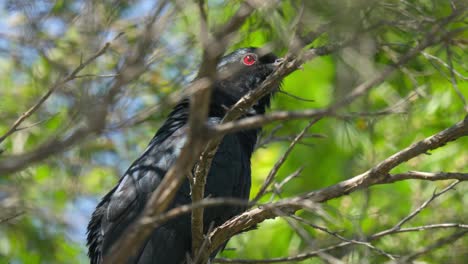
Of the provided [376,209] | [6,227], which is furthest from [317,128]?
[6,227]

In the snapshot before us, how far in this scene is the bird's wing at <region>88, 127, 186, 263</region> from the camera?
15.4 feet

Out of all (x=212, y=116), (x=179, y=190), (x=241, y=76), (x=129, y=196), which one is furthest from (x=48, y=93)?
(x=241, y=76)

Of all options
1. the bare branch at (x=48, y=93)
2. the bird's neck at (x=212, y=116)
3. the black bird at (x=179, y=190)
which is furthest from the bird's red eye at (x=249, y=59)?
the bare branch at (x=48, y=93)

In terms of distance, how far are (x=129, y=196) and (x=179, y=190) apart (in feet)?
1.21

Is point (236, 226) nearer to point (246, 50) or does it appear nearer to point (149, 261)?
point (149, 261)

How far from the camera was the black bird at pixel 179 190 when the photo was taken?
15.5ft

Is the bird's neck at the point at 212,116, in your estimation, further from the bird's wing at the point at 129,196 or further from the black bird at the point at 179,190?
the bird's wing at the point at 129,196

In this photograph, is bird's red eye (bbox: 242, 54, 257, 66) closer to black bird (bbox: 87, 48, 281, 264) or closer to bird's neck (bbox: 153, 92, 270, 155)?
black bird (bbox: 87, 48, 281, 264)

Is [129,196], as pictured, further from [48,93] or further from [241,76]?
[241,76]

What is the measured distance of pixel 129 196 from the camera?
4766 millimetres

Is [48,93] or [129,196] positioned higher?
[48,93]

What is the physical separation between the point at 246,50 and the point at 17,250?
2.42 metres

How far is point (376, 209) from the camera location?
652 cm

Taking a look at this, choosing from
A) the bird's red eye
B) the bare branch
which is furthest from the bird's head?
the bare branch
